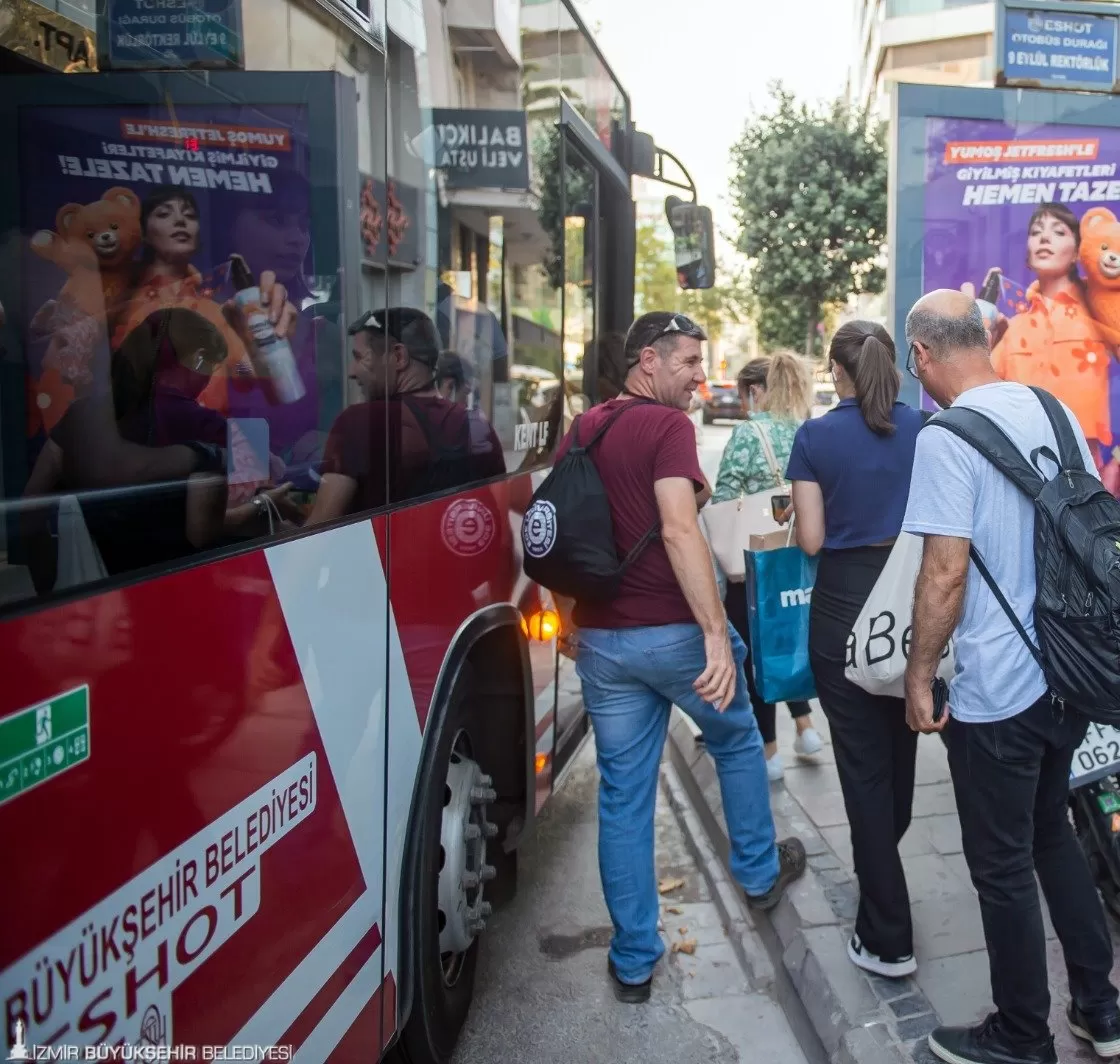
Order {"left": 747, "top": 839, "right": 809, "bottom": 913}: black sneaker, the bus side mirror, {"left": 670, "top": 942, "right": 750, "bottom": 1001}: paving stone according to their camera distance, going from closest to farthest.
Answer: {"left": 670, "top": 942, "right": 750, "bottom": 1001}: paving stone, {"left": 747, "top": 839, "right": 809, "bottom": 913}: black sneaker, the bus side mirror

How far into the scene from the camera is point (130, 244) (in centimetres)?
176

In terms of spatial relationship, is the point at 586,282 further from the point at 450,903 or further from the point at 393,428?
the point at 450,903

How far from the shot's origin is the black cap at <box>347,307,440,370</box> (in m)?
2.28

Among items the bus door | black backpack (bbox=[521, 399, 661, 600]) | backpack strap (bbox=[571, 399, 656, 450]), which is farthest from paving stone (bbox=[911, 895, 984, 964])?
backpack strap (bbox=[571, 399, 656, 450])

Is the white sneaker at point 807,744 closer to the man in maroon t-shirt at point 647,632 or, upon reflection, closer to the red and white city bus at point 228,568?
the man in maroon t-shirt at point 647,632

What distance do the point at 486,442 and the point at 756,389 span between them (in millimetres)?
2015

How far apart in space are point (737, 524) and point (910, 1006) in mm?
1784

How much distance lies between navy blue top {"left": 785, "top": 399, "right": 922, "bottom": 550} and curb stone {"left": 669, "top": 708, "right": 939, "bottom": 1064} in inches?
50.4

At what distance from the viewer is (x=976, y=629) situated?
2.47m

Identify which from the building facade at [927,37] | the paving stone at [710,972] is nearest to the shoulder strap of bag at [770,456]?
the paving stone at [710,972]

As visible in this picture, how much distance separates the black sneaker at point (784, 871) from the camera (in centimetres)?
371

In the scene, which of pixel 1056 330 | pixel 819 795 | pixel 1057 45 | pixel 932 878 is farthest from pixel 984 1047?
pixel 1057 45

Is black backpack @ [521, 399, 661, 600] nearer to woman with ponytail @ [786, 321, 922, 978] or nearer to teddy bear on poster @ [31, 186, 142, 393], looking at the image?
woman with ponytail @ [786, 321, 922, 978]

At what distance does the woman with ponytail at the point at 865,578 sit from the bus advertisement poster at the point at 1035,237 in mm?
2332
